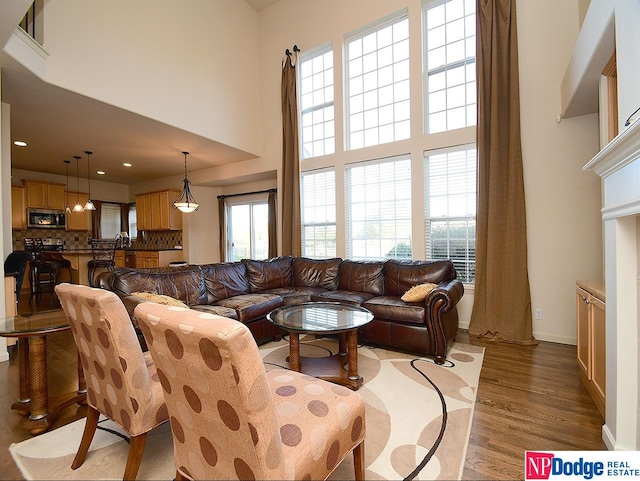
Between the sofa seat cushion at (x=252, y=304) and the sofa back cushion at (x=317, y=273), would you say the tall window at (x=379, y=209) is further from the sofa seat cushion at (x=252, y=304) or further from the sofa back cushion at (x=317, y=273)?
the sofa seat cushion at (x=252, y=304)

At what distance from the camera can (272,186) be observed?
255 inches

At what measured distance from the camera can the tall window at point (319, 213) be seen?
17.3 ft

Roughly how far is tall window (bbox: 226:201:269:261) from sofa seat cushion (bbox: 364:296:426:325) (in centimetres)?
375

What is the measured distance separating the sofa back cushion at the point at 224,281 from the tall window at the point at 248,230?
2405 mm

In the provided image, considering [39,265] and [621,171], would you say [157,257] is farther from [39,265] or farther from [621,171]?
[621,171]

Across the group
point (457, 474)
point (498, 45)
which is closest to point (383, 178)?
point (498, 45)

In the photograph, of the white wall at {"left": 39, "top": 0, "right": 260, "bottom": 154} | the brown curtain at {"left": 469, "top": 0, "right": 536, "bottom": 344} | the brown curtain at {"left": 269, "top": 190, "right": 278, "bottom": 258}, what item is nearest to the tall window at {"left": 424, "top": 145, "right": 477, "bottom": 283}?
the brown curtain at {"left": 469, "top": 0, "right": 536, "bottom": 344}

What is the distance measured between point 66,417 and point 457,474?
2.54 meters

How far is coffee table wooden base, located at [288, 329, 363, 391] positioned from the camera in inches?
94.4

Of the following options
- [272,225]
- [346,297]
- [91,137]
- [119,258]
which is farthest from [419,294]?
[119,258]

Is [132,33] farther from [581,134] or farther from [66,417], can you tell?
[581,134]

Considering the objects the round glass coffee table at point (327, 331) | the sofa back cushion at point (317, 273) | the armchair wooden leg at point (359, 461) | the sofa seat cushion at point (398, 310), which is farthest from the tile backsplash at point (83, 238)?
the armchair wooden leg at point (359, 461)

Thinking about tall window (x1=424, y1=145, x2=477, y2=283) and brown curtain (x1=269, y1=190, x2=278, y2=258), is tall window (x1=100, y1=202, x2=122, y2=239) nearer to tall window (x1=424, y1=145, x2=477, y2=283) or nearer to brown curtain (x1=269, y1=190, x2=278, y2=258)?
brown curtain (x1=269, y1=190, x2=278, y2=258)

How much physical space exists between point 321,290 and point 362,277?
2.04ft
